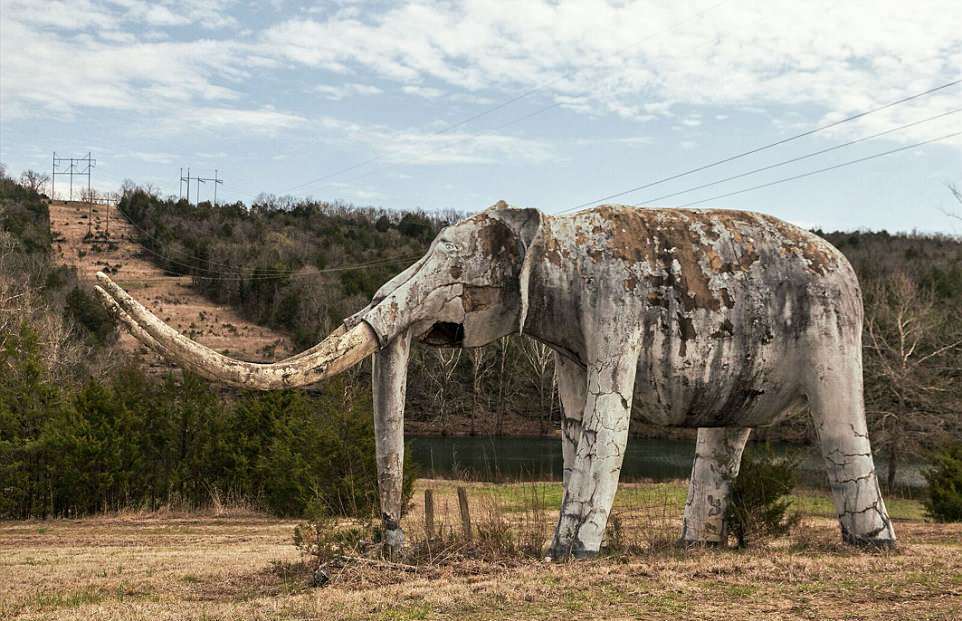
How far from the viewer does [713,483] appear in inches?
388

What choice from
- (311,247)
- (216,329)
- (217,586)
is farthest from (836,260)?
(311,247)

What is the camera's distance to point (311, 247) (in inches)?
3098

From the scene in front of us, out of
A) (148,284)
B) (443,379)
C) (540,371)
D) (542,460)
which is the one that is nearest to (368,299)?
(443,379)

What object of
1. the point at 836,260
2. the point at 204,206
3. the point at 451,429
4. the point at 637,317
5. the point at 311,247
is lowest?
the point at 451,429

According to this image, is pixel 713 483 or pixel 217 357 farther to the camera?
pixel 713 483

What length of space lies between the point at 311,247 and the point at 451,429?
3268cm

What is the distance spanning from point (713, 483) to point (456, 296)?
12.0 feet

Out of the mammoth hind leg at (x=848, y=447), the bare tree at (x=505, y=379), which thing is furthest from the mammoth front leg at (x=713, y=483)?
the bare tree at (x=505, y=379)

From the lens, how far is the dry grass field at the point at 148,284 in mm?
59031

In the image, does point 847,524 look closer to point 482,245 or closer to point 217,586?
point 482,245

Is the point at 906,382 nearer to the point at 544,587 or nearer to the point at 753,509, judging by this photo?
the point at 753,509

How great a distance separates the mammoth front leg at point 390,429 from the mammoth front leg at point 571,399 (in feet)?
6.06

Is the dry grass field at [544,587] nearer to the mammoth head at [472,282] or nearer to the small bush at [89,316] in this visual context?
the mammoth head at [472,282]

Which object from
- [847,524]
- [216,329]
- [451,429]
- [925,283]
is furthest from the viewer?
[216,329]
